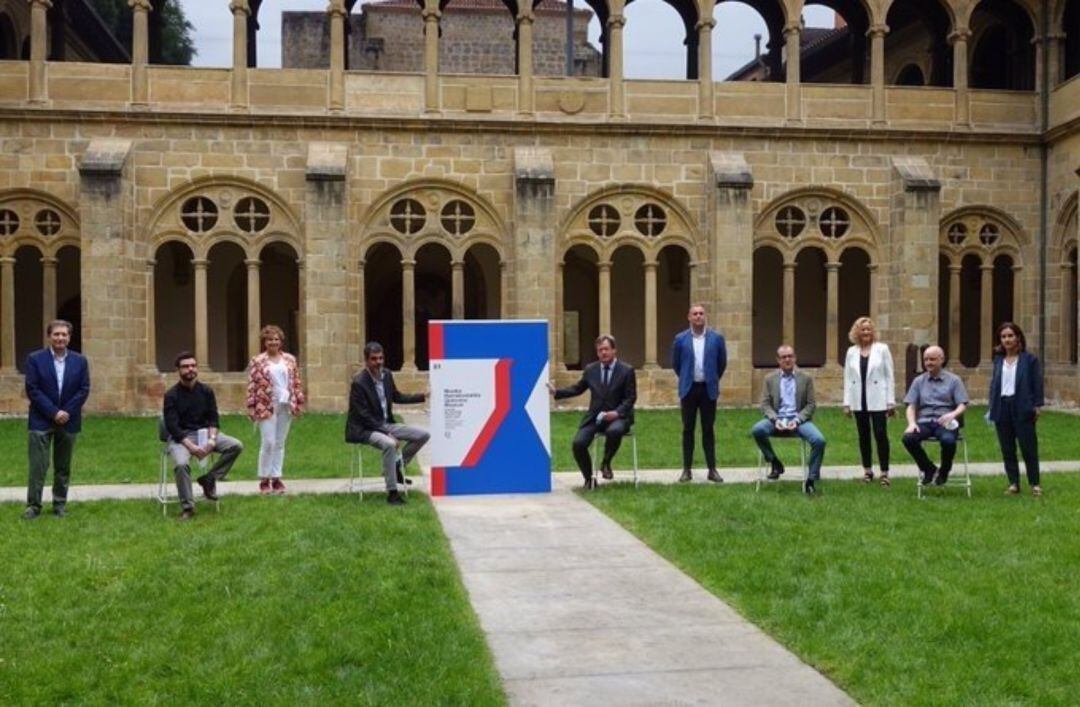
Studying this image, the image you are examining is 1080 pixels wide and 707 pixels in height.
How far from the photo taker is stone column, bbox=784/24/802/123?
20578 mm

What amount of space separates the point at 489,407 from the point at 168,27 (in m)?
36.1

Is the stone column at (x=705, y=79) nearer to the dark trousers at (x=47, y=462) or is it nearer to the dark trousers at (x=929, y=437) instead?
the dark trousers at (x=929, y=437)

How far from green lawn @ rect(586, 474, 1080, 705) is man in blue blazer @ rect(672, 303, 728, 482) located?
0.81 meters

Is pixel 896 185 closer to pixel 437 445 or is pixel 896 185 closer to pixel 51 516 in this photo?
pixel 437 445

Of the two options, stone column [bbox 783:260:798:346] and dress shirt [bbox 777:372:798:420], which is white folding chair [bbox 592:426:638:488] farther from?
stone column [bbox 783:260:798:346]

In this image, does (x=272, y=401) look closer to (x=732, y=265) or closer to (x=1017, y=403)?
(x=1017, y=403)

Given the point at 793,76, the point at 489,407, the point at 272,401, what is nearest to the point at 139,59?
the point at 272,401

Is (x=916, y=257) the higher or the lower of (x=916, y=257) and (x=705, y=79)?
the lower

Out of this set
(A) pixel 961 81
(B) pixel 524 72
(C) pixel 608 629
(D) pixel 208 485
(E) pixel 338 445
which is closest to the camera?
(C) pixel 608 629

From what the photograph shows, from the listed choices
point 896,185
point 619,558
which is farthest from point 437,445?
point 896,185

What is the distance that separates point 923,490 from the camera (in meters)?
10.2

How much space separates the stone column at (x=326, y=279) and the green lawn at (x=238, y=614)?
417 inches

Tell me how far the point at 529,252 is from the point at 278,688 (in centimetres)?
1511

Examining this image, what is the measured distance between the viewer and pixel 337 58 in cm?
1972
